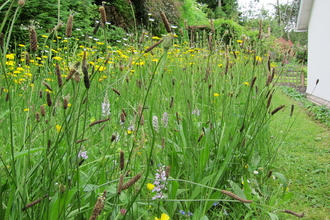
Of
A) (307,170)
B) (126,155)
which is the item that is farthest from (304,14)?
(126,155)

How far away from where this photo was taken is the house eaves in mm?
9859

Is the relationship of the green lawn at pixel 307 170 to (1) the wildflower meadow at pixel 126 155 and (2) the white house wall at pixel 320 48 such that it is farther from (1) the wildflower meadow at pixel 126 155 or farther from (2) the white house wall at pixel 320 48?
(2) the white house wall at pixel 320 48

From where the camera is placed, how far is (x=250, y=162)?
6.62 feet

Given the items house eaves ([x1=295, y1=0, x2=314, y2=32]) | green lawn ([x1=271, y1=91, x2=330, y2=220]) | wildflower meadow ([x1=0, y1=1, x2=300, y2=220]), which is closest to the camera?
wildflower meadow ([x1=0, y1=1, x2=300, y2=220])

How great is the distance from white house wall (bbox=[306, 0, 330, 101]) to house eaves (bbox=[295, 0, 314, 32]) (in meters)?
0.33

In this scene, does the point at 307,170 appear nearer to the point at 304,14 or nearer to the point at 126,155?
the point at 126,155

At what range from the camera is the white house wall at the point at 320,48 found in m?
7.70

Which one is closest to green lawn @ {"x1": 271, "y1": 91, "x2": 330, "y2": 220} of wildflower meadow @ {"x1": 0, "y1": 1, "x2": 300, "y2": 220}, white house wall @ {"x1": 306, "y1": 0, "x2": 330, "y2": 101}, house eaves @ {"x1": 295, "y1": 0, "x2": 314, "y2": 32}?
wildflower meadow @ {"x1": 0, "y1": 1, "x2": 300, "y2": 220}

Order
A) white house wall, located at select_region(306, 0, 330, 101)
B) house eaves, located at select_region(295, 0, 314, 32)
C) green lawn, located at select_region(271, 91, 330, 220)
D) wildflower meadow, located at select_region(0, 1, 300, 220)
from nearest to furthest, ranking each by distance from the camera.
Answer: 1. wildflower meadow, located at select_region(0, 1, 300, 220)
2. green lawn, located at select_region(271, 91, 330, 220)
3. white house wall, located at select_region(306, 0, 330, 101)
4. house eaves, located at select_region(295, 0, 314, 32)

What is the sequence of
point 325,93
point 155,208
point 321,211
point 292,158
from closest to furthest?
point 155,208
point 321,211
point 292,158
point 325,93

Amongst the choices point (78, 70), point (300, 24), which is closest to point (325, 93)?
point (300, 24)

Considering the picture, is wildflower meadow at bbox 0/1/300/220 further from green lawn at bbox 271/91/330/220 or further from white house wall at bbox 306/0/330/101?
white house wall at bbox 306/0/330/101

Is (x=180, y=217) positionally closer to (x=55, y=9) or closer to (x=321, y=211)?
(x=321, y=211)

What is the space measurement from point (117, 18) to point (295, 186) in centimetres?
771
